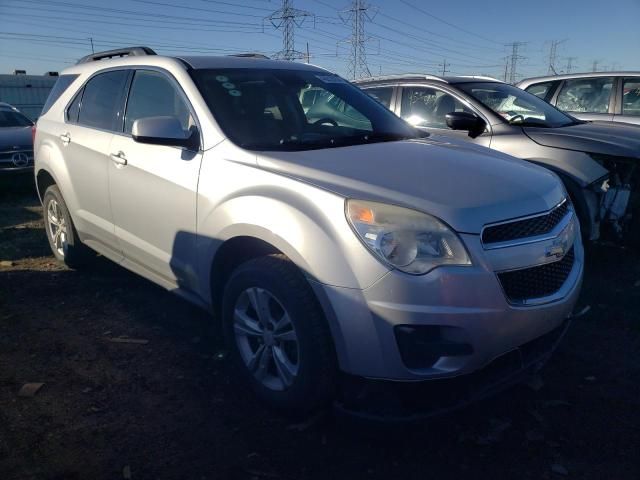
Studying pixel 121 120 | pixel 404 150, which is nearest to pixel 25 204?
pixel 121 120

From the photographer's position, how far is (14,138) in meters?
8.58

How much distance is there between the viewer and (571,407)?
8.95 feet

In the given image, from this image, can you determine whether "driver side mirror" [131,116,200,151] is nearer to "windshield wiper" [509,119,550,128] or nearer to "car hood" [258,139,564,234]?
"car hood" [258,139,564,234]

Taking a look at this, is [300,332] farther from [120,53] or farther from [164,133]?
[120,53]

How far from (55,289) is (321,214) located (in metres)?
3.19

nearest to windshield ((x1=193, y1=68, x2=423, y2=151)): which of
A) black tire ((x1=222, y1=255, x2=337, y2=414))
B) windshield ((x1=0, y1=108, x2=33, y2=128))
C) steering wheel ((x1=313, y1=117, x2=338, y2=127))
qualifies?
steering wheel ((x1=313, y1=117, x2=338, y2=127))

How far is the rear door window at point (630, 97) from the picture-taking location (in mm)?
6996

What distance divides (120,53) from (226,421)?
3366 millimetres

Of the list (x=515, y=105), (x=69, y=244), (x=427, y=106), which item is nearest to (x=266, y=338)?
(x=69, y=244)

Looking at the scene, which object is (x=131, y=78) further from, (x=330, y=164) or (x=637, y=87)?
(x=637, y=87)

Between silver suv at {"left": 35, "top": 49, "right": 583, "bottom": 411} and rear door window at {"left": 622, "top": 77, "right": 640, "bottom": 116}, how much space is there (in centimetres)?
499

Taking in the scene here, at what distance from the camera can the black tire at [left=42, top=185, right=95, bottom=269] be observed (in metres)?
4.49

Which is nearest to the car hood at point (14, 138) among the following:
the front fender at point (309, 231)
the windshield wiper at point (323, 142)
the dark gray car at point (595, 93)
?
the windshield wiper at point (323, 142)

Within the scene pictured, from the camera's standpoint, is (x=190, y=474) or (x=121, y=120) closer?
(x=190, y=474)
